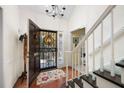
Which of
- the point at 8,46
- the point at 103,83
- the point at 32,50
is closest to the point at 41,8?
the point at 32,50

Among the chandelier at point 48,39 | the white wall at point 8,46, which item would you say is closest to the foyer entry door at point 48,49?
the chandelier at point 48,39

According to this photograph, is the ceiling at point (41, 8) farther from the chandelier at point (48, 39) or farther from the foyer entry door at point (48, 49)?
the chandelier at point (48, 39)

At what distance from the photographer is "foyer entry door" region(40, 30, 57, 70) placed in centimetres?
573

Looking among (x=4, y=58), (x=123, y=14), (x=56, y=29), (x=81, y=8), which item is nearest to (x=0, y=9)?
(x=4, y=58)

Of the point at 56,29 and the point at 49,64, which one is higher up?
the point at 56,29

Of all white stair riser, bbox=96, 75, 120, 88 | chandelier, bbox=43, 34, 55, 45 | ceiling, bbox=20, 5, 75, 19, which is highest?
ceiling, bbox=20, 5, 75, 19

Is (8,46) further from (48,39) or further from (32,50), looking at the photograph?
(48,39)

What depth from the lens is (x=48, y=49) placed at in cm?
592

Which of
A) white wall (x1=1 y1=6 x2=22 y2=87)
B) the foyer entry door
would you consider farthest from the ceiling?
white wall (x1=1 y1=6 x2=22 y2=87)

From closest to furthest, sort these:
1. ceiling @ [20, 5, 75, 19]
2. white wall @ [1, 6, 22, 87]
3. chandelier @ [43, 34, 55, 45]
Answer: white wall @ [1, 6, 22, 87]
ceiling @ [20, 5, 75, 19]
chandelier @ [43, 34, 55, 45]

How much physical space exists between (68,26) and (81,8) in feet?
5.71

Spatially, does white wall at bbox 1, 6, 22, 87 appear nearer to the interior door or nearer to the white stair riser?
the interior door
